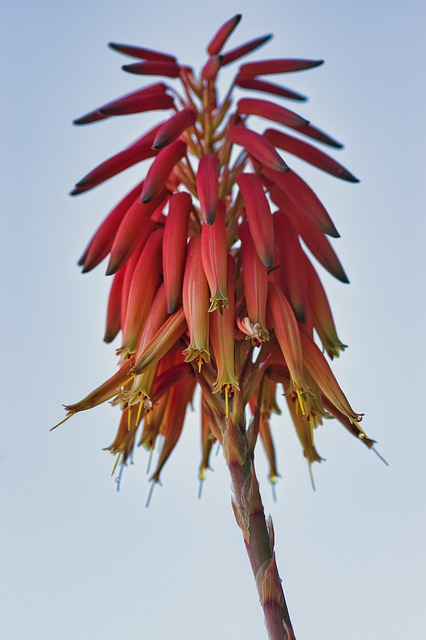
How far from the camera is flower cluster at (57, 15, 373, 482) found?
3912 mm

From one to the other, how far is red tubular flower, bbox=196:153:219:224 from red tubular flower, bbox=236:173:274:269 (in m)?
0.18

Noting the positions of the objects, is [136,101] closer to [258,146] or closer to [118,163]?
[118,163]

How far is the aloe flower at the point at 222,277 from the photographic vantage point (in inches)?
153

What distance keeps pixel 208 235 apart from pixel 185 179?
0.89 m

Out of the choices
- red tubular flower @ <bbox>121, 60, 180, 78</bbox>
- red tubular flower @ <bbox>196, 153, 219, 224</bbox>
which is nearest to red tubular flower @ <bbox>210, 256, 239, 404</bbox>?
red tubular flower @ <bbox>196, 153, 219, 224</bbox>

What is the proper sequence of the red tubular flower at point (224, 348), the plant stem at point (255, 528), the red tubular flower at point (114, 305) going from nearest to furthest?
the plant stem at point (255, 528) < the red tubular flower at point (224, 348) < the red tubular flower at point (114, 305)

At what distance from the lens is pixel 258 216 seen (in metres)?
4.08

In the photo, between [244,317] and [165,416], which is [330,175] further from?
[165,416]

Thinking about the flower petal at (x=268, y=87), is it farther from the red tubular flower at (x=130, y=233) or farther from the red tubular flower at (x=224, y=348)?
the red tubular flower at (x=224, y=348)

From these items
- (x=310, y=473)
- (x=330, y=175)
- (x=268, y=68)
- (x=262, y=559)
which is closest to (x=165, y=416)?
(x=310, y=473)

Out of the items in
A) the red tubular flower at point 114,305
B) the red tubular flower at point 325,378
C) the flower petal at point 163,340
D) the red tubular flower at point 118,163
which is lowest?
the red tubular flower at point 325,378

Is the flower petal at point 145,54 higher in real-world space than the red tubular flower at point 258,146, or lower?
higher

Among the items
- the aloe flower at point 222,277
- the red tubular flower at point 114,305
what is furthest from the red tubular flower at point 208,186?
the red tubular flower at point 114,305

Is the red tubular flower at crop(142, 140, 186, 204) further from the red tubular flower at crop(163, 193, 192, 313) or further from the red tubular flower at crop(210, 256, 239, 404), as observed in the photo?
the red tubular flower at crop(210, 256, 239, 404)
